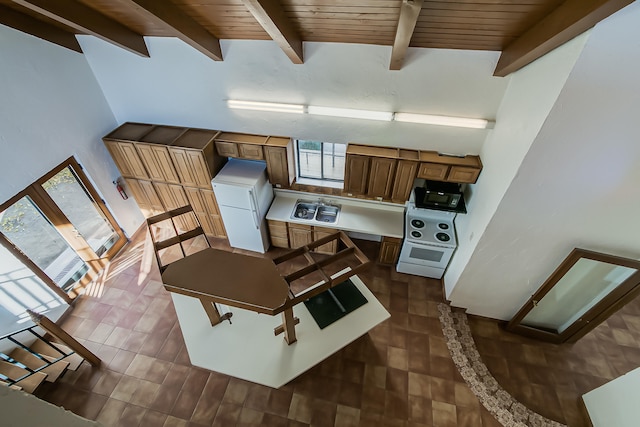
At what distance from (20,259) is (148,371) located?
2.15m

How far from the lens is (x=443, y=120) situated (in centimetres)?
379

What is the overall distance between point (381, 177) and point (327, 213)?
1.15 m

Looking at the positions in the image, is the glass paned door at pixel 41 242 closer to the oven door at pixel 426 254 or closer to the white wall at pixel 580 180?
the oven door at pixel 426 254

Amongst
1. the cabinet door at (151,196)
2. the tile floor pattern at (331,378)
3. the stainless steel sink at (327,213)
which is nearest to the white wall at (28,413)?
the tile floor pattern at (331,378)

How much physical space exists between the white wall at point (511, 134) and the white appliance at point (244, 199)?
303cm

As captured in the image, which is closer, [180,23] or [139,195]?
[180,23]

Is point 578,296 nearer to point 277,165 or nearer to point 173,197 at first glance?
point 277,165

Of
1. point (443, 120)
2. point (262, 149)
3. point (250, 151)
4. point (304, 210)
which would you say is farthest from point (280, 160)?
point (443, 120)

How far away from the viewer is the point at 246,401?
3.58m

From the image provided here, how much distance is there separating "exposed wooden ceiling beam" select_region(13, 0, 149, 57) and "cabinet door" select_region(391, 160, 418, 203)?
3755 millimetres

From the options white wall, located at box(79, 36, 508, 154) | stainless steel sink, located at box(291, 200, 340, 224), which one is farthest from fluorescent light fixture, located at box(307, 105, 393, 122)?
stainless steel sink, located at box(291, 200, 340, 224)

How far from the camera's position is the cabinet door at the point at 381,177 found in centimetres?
409

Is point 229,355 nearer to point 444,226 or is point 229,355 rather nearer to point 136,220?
point 444,226

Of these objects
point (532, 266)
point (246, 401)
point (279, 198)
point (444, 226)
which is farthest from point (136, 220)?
point (532, 266)
